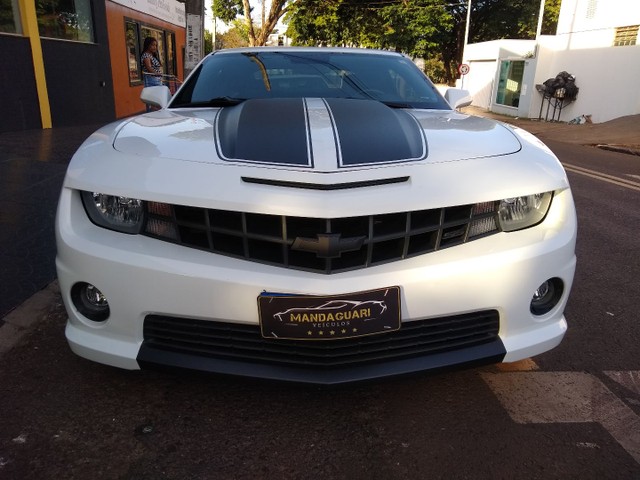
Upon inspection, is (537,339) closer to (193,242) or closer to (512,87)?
(193,242)

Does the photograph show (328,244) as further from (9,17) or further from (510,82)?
(510,82)

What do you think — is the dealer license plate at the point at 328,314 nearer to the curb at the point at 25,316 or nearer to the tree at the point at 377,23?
the curb at the point at 25,316

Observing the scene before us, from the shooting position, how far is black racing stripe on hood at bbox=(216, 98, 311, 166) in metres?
2.07

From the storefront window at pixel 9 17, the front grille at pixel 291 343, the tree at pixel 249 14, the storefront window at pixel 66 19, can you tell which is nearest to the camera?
the front grille at pixel 291 343

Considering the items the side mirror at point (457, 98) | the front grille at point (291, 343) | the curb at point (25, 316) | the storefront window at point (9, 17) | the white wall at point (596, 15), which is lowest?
the curb at point (25, 316)

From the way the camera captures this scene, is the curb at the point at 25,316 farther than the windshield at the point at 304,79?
No

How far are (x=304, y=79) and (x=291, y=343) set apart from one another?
6.56 ft

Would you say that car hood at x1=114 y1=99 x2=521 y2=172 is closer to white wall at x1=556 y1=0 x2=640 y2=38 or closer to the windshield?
the windshield

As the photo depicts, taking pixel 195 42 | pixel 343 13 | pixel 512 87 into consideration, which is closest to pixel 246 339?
pixel 195 42

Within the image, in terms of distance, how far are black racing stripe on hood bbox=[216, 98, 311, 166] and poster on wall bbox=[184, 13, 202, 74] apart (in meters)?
7.50

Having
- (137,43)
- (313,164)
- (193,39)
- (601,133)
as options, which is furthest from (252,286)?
(601,133)

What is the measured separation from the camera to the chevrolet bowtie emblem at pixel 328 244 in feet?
6.28

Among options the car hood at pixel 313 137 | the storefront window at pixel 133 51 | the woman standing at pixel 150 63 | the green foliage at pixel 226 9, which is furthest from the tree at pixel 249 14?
the car hood at pixel 313 137

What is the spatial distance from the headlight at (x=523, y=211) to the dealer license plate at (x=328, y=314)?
0.60 m
